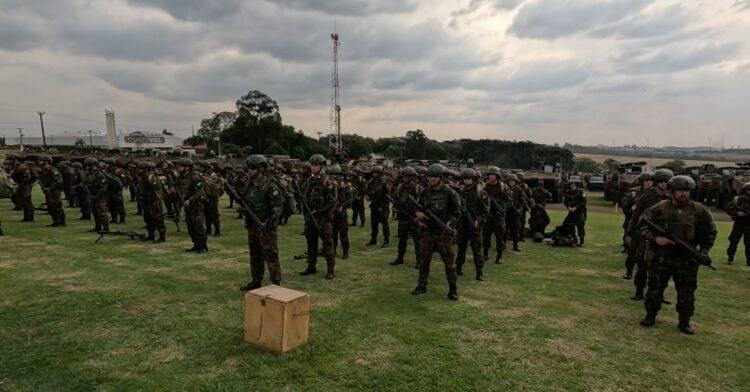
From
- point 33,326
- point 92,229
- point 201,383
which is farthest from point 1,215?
point 201,383

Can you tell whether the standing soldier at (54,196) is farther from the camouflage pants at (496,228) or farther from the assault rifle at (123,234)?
the camouflage pants at (496,228)

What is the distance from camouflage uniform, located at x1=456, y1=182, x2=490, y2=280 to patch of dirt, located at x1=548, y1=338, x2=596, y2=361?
3203mm

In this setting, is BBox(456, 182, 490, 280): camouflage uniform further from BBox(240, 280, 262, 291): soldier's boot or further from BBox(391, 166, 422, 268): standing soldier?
BBox(240, 280, 262, 291): soldier's boot

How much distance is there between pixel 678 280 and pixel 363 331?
4.37 meters

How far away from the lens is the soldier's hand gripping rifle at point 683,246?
5854 millimetres

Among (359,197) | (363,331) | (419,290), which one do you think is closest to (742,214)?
(419,290)

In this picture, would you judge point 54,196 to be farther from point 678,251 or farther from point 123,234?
point 678,251

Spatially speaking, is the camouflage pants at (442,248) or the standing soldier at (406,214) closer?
the camouflage pants at (442,248)

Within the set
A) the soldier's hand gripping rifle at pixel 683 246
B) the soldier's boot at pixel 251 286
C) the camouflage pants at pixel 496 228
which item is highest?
the soldier's hand gripping rifle at pixel 683 246

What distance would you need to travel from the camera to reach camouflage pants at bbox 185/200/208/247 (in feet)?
35.0

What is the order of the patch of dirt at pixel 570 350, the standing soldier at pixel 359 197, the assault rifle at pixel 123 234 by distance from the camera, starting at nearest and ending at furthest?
the patch of dirt at pixel 570 350 → the assault rifle at pixel 123 234 → the standing soldier at pixel 359 197

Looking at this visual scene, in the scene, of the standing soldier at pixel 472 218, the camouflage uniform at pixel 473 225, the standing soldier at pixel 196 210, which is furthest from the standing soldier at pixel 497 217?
the standing soldier at pixel 196 210

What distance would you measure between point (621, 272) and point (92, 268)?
36.3 feet

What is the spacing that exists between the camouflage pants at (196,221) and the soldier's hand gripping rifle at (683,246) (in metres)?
9.10
